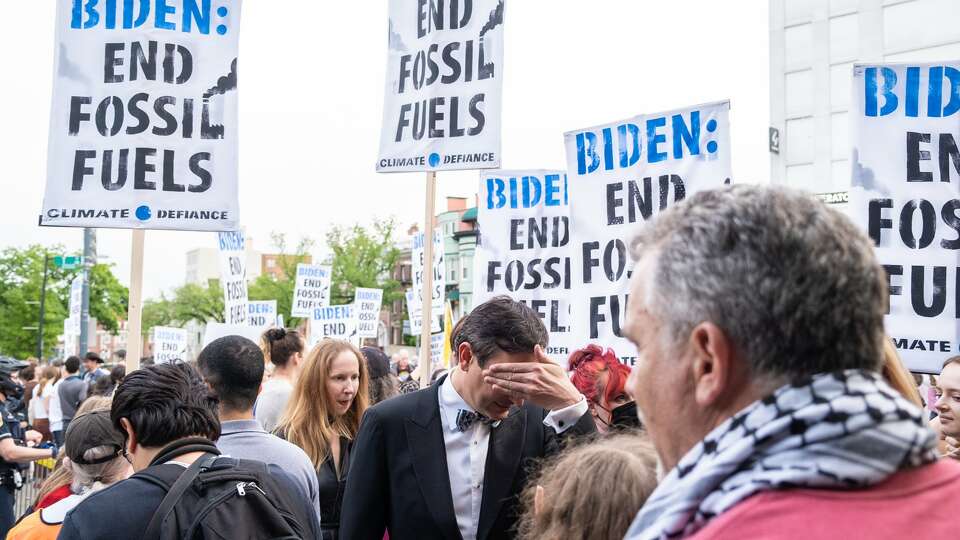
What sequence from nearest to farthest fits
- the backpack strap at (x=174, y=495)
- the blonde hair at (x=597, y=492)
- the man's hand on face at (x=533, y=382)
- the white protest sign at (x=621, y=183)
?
the blonde hair at (x=597, y=492) → the backpack strap at (x=174, y=495) → the man's hand on face at (x=533, y=382) → the white protest sign at (x=621, y=183)

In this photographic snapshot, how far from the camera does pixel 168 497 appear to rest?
9.57 feet

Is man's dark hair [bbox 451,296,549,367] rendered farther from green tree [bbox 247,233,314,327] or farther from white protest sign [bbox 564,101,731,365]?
green tree [bbox 247,233,314,327]

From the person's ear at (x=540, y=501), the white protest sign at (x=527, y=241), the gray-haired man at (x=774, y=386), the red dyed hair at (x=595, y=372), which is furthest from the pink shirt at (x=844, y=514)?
the white protest sign at (x=527, y=241)

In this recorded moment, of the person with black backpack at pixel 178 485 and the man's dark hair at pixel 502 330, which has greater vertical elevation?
the man's dark hair at pixel 502 330

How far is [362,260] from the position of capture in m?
70.4

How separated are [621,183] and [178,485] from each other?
15.5ft

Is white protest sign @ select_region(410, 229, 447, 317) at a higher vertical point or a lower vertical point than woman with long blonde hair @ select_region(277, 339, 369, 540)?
higher

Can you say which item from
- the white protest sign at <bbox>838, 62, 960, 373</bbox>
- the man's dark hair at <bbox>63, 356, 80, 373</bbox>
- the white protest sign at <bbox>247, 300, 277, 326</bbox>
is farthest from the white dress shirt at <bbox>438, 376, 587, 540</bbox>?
the white protest sign at <bbox>247, 300, 277, 326</bbox>

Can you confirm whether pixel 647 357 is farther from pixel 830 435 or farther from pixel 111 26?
pixel 111 26

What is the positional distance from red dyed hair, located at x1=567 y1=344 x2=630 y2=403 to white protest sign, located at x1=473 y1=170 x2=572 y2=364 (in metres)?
3.35

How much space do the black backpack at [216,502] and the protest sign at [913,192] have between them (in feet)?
13.0

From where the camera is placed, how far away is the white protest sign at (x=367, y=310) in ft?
73.4

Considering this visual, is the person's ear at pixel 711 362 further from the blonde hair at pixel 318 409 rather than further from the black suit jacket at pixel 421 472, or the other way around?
the blonde hair at pixel 318 409

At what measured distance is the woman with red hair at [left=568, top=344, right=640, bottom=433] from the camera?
5250 millimetres
